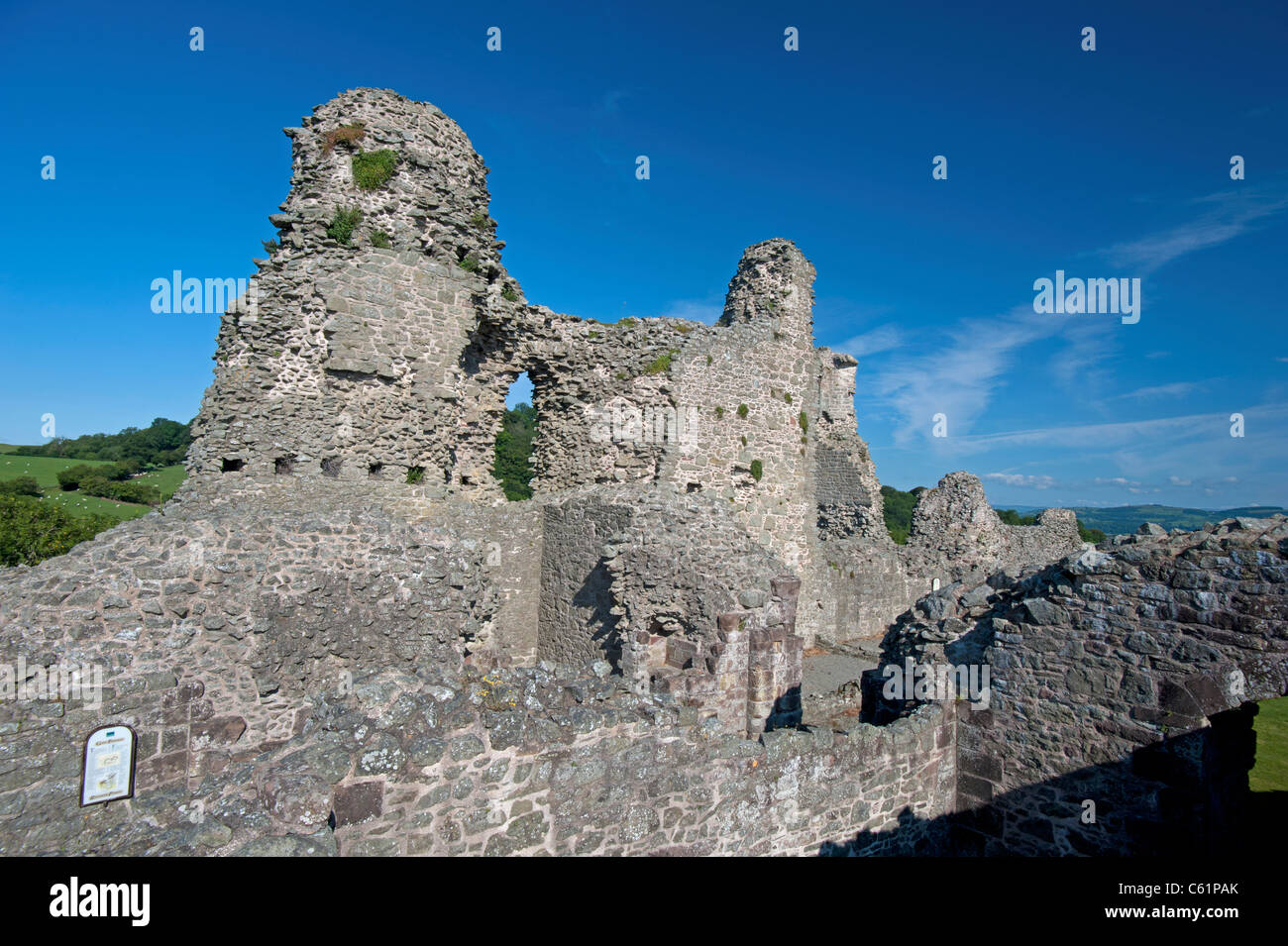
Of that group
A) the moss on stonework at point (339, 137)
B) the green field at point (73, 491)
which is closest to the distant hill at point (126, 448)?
the green field at point (73, 491)

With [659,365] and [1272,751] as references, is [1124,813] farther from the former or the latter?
[659,365]

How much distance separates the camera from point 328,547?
850cm

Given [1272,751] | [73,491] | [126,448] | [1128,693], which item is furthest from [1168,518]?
[126,448]

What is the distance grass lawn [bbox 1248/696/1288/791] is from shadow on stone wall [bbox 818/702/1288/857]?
4.14 metres

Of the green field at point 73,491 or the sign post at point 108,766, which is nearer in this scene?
the sign post at point 108,766

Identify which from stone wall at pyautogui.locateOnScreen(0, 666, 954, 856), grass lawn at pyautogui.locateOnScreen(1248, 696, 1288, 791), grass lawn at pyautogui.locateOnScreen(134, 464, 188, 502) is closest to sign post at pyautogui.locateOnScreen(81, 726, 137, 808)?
stone wall at pyautogui.locateOnScreen(0, 666, 954, 856)

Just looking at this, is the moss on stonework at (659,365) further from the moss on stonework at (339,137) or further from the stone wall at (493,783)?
the stone wall at (493,783)

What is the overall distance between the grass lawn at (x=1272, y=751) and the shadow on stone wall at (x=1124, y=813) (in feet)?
13.6

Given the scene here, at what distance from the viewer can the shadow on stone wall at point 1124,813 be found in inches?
239
